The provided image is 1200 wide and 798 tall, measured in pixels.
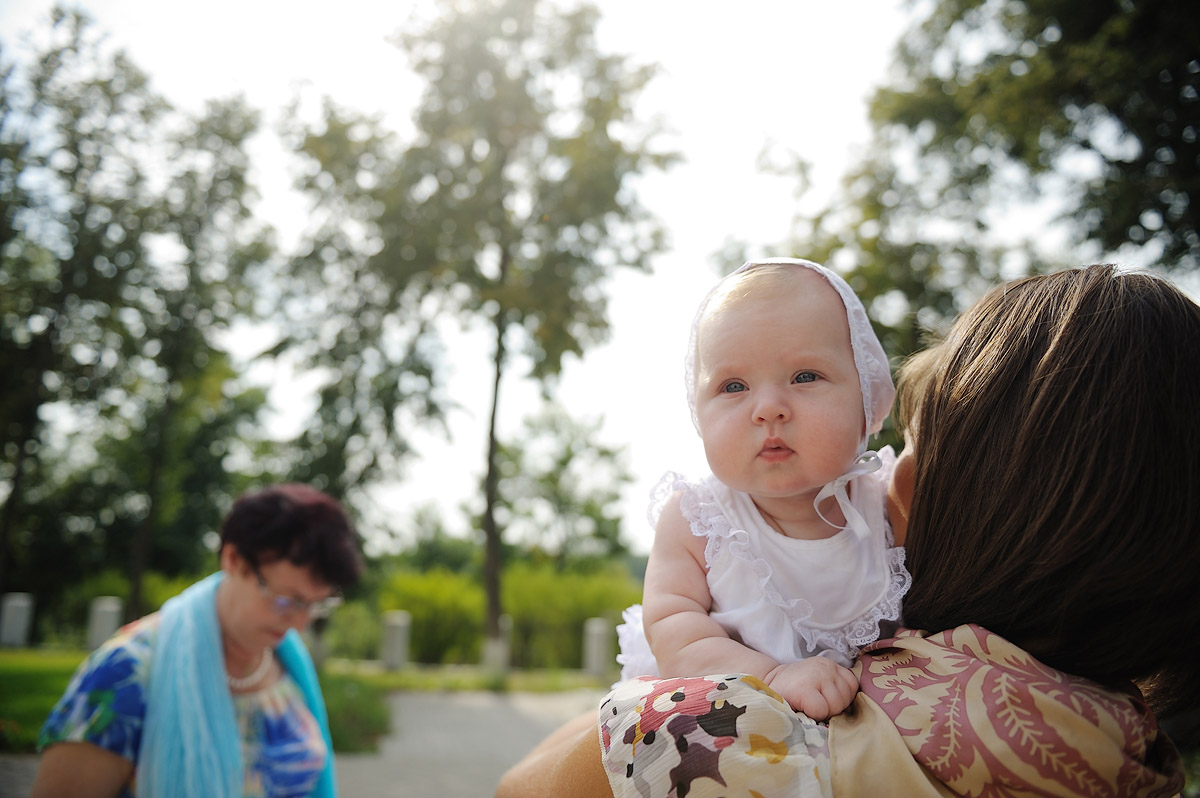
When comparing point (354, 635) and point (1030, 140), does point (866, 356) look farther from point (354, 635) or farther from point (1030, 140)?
point (354, 635)

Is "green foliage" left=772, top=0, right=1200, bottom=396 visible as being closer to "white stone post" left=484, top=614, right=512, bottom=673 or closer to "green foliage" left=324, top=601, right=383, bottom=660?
"white stone post" left=484, top=614, right=512, bottom=673

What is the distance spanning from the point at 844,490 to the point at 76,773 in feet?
9.08

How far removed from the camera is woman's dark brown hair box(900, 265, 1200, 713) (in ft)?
4.00

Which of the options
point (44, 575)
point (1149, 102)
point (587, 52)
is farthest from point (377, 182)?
point (44, 575)

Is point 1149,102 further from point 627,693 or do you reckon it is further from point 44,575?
point 44,575

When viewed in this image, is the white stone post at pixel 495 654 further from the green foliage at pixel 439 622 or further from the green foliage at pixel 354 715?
the green foliage at pixel 439 622

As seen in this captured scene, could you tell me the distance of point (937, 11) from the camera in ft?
40.6

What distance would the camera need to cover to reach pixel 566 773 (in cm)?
145

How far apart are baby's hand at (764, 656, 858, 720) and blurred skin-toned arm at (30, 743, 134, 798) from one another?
8.49 ft

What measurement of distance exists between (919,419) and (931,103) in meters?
12.8

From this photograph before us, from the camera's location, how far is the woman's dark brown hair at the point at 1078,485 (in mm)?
1218

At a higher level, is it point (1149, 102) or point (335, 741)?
point (1149, 102)

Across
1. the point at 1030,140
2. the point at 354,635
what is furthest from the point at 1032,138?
the point at 354,635

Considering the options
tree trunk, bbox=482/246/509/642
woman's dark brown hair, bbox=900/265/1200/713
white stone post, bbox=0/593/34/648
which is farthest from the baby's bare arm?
white stone post, bbox=0/593/34/648
